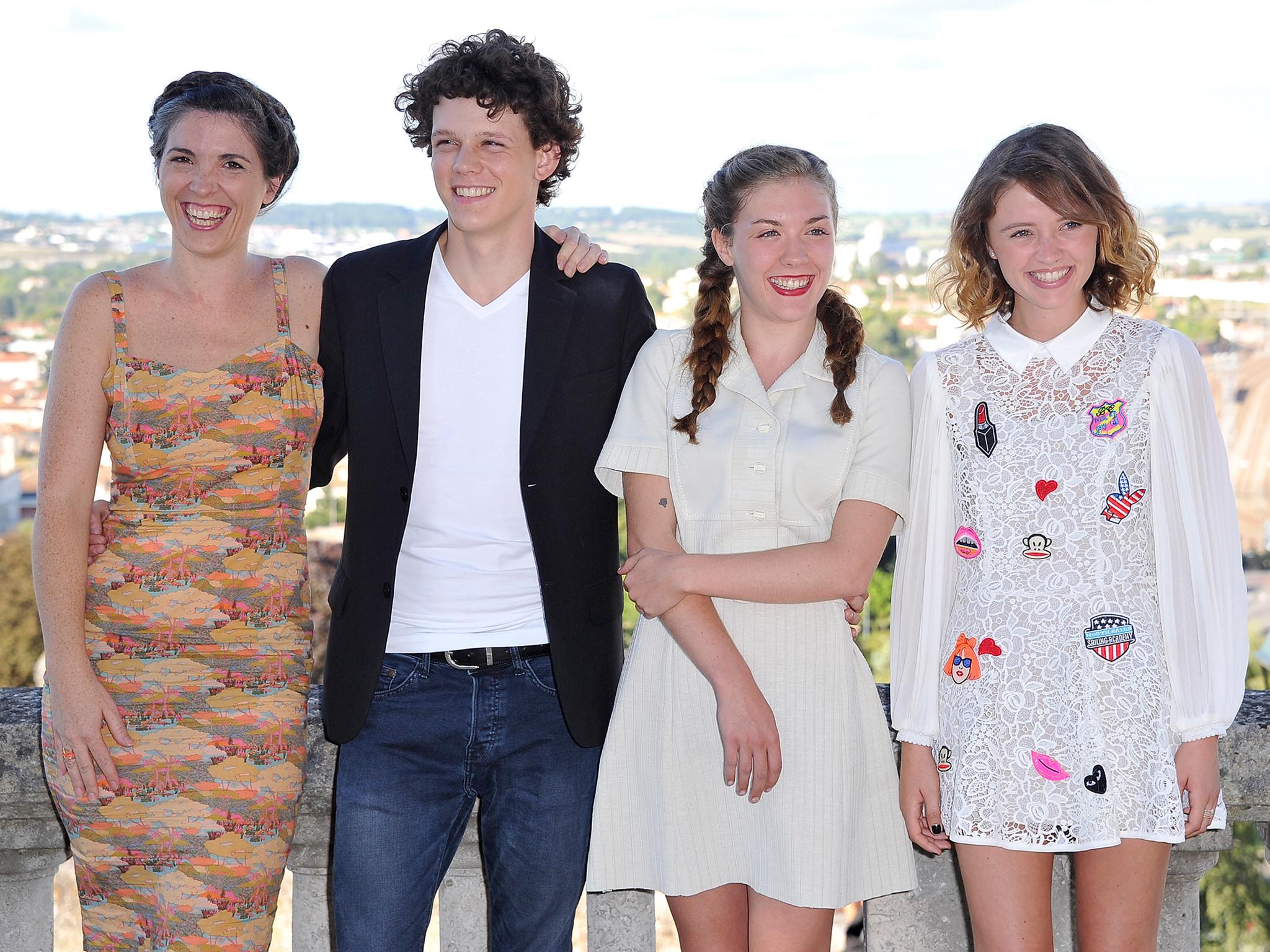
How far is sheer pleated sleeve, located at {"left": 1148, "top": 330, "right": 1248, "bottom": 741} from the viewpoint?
2.30 m

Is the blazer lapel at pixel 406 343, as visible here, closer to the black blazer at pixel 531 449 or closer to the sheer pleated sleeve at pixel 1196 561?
the black blazer at pixel 531 449

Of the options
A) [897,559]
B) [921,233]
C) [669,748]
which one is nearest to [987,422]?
[897,559]

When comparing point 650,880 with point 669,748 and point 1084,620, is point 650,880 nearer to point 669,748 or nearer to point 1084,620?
point 669,748

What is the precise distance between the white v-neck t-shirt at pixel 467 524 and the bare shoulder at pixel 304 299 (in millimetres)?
256

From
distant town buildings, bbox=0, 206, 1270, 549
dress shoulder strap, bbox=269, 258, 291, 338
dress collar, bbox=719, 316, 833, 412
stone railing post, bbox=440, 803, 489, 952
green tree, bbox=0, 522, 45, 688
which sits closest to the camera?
dress collar, bbox=719, 316, 833, 412

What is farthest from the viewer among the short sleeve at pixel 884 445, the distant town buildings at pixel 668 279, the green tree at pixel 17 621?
the distant town buildings at pixel 668 279

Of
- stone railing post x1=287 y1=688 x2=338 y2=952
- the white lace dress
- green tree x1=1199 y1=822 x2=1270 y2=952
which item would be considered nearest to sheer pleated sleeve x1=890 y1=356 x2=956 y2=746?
the white lace dress

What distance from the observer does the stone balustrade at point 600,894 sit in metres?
2.56

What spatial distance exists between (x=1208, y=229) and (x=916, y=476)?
12892cm

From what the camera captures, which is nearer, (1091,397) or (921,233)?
(1091,397)

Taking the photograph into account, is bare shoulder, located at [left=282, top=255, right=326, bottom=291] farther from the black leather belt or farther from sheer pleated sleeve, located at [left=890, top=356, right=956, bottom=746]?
sheer pleated sleeve, located at [left=890, top=356, right=956, bottom=746]

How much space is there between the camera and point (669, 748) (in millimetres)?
2447

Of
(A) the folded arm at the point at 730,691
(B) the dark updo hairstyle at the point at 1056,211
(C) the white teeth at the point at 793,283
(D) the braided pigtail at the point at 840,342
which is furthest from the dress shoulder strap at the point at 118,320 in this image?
(B) the dark updo hairstyle at the point at 1056,211

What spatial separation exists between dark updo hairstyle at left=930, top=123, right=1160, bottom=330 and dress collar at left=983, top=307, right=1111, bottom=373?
0.25 feet
